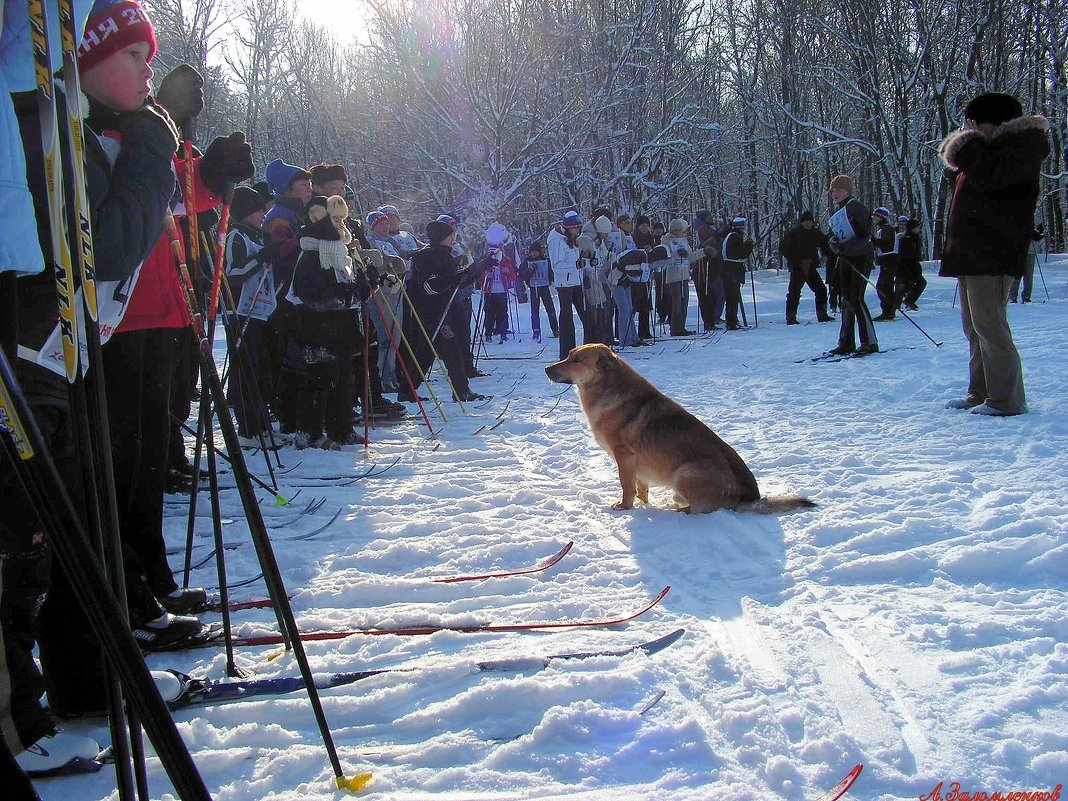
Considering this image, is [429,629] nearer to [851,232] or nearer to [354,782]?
[354,782]

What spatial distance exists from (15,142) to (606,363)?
3.63 meters

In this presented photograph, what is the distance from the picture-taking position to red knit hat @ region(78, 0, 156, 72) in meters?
1.95

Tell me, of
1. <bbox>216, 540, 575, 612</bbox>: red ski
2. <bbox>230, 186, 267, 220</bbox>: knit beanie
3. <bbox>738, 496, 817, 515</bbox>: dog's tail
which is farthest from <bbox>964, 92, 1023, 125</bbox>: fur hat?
<bbox>230, 186, 267, 220</bbox>: knit beanie

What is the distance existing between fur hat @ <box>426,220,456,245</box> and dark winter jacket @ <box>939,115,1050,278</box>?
15.1 feet

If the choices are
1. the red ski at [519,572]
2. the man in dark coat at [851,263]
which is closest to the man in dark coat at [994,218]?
the man in dark coat at [851,263]

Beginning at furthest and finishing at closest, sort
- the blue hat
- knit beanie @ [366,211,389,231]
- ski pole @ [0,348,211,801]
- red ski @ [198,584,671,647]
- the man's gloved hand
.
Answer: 1. knit beanie @ [366,211,389,231]
2. the man's gloved hand
3. the blue hat
4. red ski @ [198,584,671,647]
5. ski pole @ [0,348,211,801]

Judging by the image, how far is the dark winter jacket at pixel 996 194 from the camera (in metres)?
5.25

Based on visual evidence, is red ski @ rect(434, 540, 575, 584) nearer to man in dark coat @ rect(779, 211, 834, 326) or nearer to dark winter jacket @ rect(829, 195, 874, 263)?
dark winter jacket @ rect(829, 195, 874, 263)

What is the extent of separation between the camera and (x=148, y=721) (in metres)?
1.16

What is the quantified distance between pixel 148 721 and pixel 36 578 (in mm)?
893

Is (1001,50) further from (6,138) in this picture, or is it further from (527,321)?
(6,138)

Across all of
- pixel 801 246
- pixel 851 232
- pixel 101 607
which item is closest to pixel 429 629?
pixel 101 607

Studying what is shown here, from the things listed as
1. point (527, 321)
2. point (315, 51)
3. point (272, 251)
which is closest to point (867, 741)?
point (272, 251)

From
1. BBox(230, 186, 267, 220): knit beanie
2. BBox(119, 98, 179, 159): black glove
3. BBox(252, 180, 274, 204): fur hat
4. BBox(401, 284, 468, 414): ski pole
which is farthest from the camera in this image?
BBox(401, 284, 468, 414): ski pole
